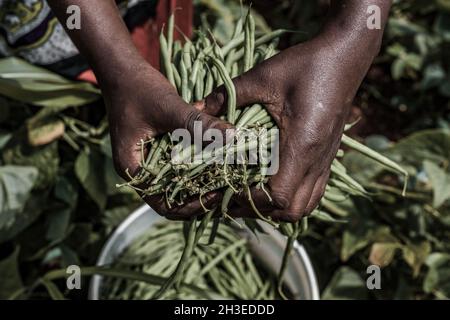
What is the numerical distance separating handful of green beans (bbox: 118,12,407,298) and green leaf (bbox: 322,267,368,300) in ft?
1.45

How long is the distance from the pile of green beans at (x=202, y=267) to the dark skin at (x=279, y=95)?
0.41 metres

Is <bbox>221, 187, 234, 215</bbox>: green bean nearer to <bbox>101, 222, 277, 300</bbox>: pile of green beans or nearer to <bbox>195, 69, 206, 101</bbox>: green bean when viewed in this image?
<bbox>195, 69, 206, 101</bbox>: green bean

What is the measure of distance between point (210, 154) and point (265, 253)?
0.53m

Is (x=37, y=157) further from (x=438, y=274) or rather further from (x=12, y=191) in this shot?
(x=438, y=274)

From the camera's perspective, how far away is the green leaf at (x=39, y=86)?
41.1 inches

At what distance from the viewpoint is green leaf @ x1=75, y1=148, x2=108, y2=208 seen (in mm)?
1178

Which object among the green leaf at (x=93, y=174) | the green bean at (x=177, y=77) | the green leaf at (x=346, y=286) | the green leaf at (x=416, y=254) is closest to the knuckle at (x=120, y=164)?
the green bean at (x=177, y=77)

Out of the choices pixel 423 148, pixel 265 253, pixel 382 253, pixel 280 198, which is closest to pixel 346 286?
pixel 382 253

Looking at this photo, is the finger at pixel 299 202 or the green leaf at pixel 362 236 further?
the green leaf at pixel 362 236

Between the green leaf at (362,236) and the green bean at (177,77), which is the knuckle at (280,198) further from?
the green leaf at (362,236)

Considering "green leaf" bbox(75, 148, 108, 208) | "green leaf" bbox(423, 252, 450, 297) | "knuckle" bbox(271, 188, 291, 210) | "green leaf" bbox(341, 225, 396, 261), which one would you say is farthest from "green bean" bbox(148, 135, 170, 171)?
"green leaf" bbox(423, 252, 450, 297)

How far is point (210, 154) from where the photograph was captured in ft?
2.13

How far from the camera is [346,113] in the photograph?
0.69 metres
